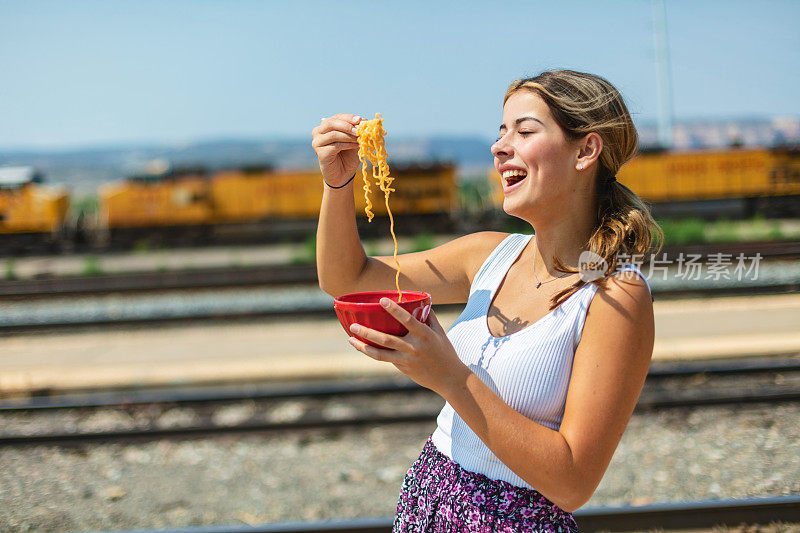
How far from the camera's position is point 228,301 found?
11039 millimetres

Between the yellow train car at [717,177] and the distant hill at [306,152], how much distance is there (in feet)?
3.44

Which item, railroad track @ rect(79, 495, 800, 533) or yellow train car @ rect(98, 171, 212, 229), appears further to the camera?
yellow train car @ rect(98, 171, 212, 229)

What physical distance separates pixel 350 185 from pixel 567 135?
67cm

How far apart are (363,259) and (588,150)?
0.77 meters

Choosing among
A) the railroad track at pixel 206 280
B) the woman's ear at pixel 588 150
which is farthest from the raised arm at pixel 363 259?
the railroad track at pixel 206 280

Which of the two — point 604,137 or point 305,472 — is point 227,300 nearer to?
point 305,472

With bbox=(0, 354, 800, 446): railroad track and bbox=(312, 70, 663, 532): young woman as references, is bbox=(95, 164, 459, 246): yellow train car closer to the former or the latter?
bbox=(0, 354, 800, 446): railroad track

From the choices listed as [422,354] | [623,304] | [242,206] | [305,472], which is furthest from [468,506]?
[242,206]

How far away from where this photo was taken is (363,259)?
2068mm

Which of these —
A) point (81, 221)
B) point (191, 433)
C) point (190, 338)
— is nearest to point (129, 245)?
point (81, 221)

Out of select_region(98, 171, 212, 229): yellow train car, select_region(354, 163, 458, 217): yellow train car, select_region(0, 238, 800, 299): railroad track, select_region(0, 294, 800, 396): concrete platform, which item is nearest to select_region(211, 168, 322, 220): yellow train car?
select_region(98, 171, 212, 229): yellow train car

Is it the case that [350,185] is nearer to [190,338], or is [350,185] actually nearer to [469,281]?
[469,281]

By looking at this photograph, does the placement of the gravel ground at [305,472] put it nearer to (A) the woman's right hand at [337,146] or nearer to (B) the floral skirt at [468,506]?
(B) the floral skirt at [468,506]

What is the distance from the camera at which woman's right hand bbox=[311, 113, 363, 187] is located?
70.3 inches
